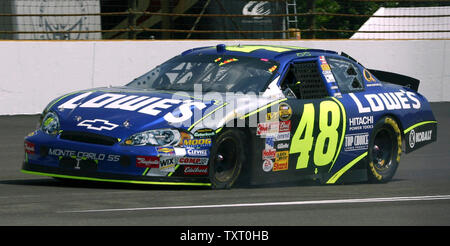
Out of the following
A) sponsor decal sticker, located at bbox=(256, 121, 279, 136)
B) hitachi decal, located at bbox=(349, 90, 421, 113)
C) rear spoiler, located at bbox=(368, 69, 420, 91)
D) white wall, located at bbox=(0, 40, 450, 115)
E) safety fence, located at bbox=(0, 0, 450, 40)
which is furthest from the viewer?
safety fence, located at bbox=(0, 0, 450, 40)

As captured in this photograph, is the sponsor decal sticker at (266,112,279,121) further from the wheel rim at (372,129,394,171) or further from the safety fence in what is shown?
the safety fence

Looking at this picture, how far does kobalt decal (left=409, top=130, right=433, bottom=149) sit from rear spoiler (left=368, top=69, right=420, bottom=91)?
1.87 ft

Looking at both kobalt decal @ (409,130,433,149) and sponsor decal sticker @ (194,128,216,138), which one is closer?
sponsor decal sticker @ (194,128,216,138)

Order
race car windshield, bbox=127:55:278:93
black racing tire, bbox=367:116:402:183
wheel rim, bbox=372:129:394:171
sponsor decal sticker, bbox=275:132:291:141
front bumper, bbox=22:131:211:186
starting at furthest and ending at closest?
wheel rim, bbox=372:129:394:171, black racing tire, bbox=367:116:402:183, race car windshield, bbox=127:55:278:93, sponsor decal sticker, bbox=275:132:291:141, front bumper, bbox=22:131:211:186

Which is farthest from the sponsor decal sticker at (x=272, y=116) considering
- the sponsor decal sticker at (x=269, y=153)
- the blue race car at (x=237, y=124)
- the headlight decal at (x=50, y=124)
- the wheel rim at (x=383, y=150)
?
the headlight decal at (x=50, y=124)

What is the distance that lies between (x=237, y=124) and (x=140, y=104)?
32.9 inches

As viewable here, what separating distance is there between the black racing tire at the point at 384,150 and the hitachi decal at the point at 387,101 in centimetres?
15

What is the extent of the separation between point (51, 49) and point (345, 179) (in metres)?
6.08

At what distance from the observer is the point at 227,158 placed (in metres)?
7.39

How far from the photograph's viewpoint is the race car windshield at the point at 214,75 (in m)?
7.95

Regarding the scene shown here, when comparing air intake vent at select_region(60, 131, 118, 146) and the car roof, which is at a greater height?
the car roof

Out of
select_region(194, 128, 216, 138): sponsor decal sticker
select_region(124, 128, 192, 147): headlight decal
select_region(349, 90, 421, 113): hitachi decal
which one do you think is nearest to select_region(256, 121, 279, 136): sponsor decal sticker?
select_region(194, 128, 216, 138): sponsor decal sticker

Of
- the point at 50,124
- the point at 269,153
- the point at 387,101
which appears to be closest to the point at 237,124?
the point at 269,153

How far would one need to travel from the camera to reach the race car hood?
276 inches
